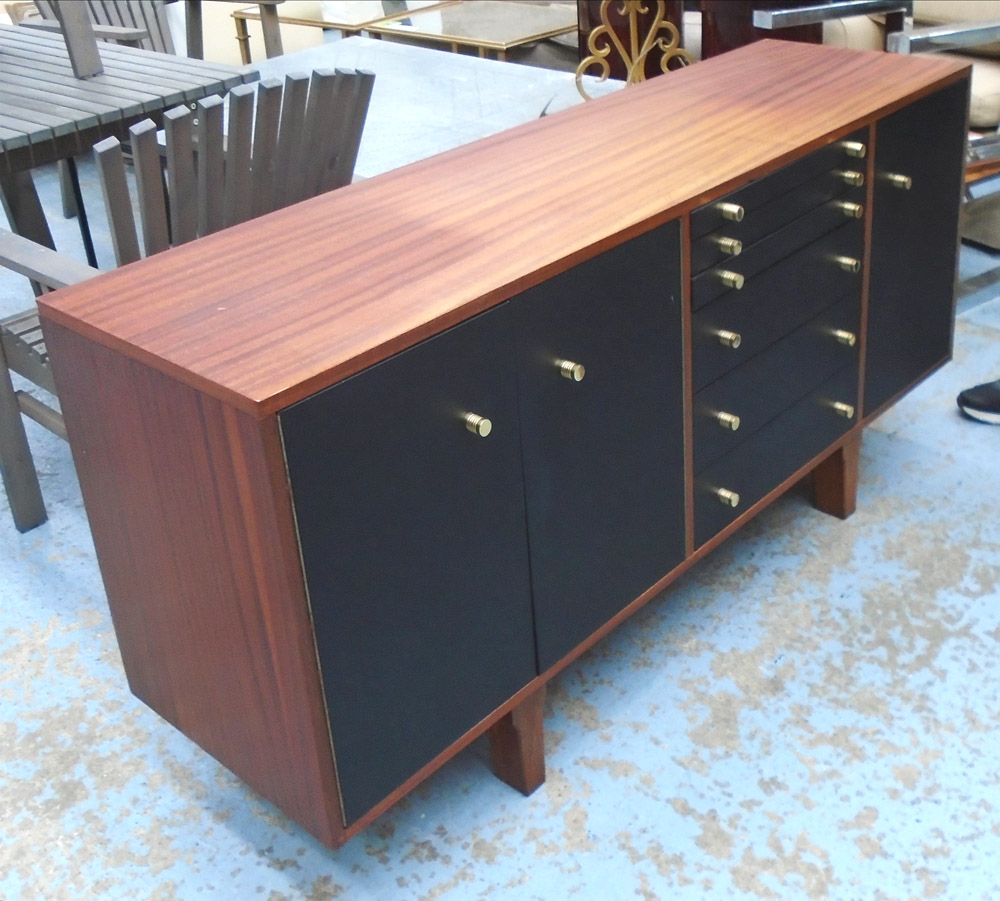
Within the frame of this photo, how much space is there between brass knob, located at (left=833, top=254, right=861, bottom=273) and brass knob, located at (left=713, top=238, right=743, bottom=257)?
31 centimetres

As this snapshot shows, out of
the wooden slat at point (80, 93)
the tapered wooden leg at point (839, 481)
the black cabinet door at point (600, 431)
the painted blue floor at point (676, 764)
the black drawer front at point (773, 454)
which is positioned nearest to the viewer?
the black cabinet door at point (600, 431)

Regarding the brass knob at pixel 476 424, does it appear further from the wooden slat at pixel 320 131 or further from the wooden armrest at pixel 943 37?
the wooden armrest at pixel 943 37

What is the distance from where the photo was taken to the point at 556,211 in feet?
5.03

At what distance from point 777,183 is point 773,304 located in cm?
18

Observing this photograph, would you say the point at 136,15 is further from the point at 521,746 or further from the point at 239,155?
the point at 521,746

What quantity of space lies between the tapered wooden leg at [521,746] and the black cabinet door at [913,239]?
0.88 metres

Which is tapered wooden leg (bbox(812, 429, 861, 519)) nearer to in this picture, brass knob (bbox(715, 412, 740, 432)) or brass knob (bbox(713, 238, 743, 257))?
brass knob (bbox(715, 412, 740, 432))

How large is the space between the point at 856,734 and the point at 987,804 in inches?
7.8

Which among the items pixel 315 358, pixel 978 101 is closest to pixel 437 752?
pixel 315 358

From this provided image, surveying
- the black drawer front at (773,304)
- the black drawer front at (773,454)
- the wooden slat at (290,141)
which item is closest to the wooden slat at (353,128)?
the wooden slat at (290,141)

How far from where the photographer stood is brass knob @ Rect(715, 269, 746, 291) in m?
1.66

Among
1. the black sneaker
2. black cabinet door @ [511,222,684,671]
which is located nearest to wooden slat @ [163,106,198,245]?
black cabinet door @ [511,222,684,671]

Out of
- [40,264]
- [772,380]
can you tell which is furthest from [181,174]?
[772,380]

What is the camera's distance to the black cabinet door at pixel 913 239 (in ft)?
6.43
